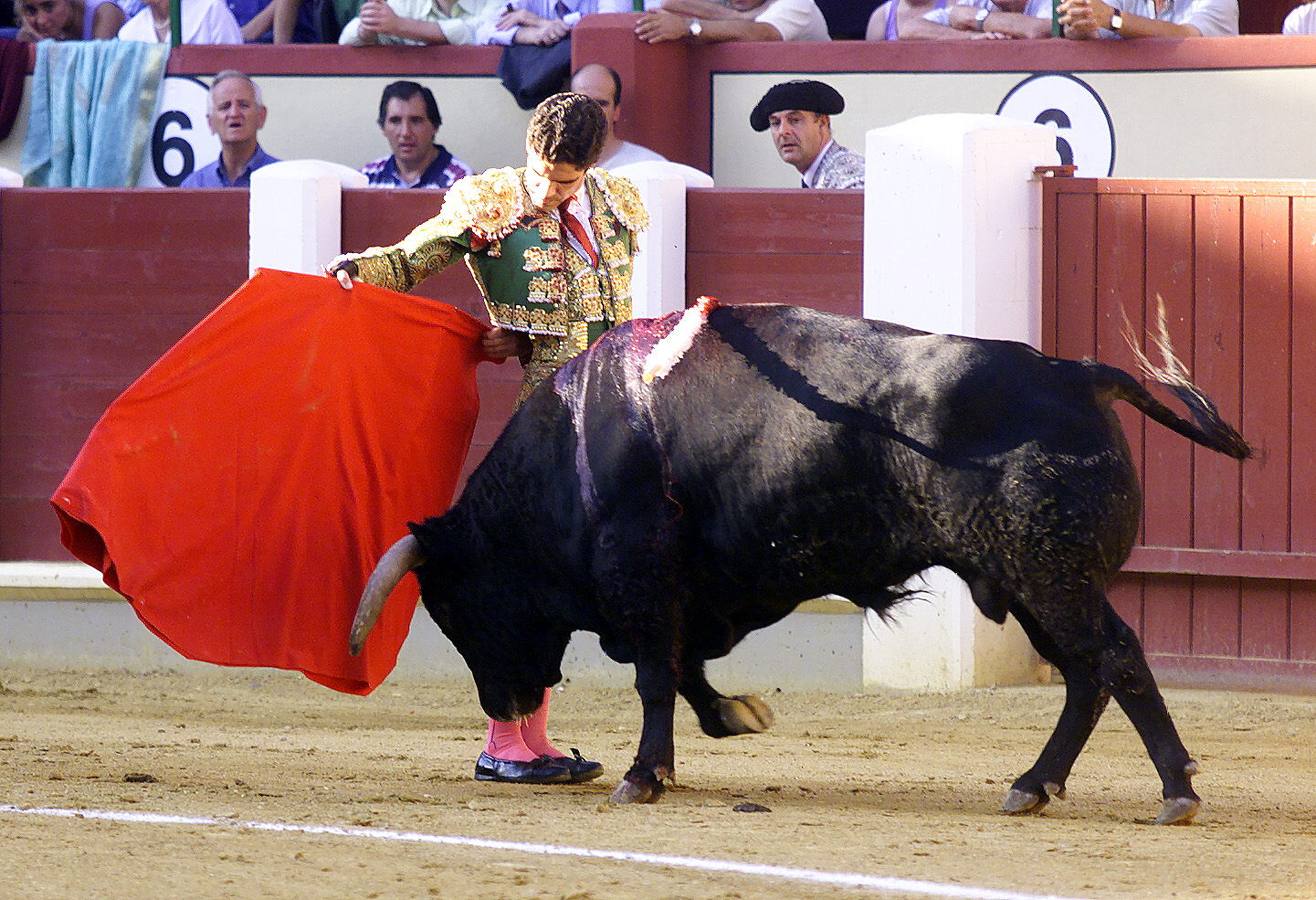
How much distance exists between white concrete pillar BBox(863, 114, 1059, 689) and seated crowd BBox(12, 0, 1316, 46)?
1391 mm

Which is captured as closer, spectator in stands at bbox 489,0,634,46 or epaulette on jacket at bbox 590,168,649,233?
epaulette on jacket at bbox 590,168,649,233

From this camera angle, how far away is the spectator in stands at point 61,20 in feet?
31.0

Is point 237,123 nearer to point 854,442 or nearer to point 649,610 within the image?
point 649,610

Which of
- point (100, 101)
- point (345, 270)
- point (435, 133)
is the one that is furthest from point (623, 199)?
point (100, 101)

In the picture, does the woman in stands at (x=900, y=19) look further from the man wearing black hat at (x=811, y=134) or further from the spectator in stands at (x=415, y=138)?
the spectator in stands at (x=415, y=138)

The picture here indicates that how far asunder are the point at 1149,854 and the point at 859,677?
3.05m

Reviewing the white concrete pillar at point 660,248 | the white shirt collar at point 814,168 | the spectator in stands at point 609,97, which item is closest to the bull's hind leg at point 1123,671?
the white concrete pillar at point 660,248

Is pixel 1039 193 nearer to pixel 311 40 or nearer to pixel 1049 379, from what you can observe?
pixel 1049 379

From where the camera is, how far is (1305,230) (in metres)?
6.45

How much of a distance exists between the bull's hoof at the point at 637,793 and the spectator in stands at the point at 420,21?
499 centimetres

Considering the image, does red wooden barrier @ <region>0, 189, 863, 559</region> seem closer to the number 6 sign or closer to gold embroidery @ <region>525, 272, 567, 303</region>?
the number 6 sign

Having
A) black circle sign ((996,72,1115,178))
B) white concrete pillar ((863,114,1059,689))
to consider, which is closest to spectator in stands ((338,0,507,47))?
black circle sign ((996,72,1115,178))

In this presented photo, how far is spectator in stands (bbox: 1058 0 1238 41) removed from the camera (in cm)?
775

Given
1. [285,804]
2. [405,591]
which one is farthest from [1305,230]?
[285,804]
